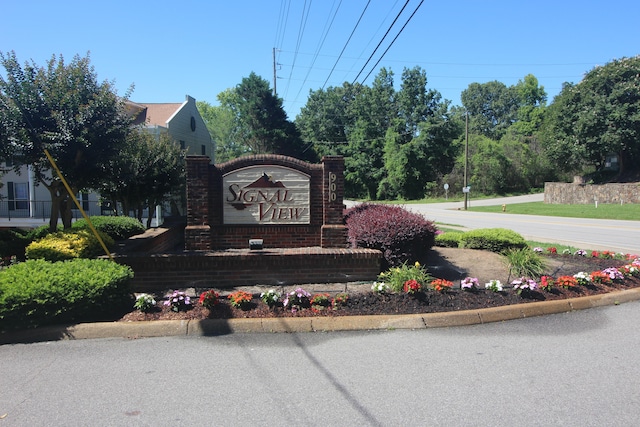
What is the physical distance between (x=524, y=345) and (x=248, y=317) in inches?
130

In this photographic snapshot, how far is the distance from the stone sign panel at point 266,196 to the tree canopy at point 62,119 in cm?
235

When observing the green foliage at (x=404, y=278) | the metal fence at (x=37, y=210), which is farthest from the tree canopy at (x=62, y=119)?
the metal fence at (x=37, y=210)

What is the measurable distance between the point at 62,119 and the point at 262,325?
17.8 feet

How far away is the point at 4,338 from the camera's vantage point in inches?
206

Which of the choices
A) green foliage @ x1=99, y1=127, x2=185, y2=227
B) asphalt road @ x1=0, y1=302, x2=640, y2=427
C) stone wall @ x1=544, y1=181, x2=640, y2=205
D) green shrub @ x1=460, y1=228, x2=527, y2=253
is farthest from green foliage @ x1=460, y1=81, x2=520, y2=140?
asphalt road @ x1=0, y1=302, x2=640, y2=427

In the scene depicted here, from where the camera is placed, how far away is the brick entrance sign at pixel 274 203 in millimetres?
8812

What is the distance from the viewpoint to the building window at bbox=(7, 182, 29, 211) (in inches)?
948

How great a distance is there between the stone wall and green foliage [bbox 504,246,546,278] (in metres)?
38.0

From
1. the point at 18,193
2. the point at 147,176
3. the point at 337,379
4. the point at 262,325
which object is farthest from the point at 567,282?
the point at 18,193

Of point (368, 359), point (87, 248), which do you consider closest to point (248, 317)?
point (368, 359)

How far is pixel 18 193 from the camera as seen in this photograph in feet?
80.0

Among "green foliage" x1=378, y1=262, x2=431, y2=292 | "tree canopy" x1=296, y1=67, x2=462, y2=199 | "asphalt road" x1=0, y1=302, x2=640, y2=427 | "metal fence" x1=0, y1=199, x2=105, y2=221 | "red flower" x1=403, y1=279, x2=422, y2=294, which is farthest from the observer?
"tree canopy" x1=296, y1=67, x2=462, y2=199

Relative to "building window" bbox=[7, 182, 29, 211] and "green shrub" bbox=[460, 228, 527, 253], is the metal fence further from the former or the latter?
"green shrub" bbox=[460, 228, 527, 253]

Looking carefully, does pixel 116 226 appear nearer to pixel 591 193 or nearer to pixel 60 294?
pixel 60 294
